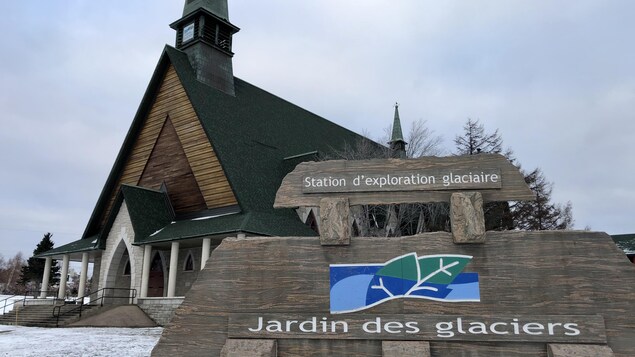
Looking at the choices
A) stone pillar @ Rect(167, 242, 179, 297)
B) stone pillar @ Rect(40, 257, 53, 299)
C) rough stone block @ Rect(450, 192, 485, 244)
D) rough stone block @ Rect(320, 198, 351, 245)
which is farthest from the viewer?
stone pillar @ Rect(40, 257, 53, 299)

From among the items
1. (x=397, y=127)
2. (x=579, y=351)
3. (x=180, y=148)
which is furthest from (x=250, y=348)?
(x=397, y=127)

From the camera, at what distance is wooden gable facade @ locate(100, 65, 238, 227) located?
76.9ft

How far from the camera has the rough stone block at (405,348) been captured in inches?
214

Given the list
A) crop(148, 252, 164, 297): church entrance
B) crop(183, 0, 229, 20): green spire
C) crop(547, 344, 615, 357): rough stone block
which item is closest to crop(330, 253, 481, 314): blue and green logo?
crop(547, 344, 615, 357): rough stone block

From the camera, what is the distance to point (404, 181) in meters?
6.20

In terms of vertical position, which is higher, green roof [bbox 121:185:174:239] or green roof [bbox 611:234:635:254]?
green roof [bbox 121:185:174:239]

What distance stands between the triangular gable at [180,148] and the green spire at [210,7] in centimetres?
614

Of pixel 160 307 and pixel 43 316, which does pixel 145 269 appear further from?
pixel 43 316

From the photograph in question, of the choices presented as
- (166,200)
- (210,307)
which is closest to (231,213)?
(166,200)

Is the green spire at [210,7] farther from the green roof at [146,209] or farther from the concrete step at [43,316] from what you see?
the concrete step at [43,316]

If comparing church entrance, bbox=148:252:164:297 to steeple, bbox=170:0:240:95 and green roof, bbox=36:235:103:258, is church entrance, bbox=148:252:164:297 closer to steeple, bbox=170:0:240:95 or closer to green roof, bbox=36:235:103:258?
green roof, bbox=36:235:103:258

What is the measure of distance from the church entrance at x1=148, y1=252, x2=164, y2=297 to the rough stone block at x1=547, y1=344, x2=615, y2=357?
23146mm

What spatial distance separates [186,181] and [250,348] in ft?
65.5

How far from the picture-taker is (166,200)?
2525 cm
